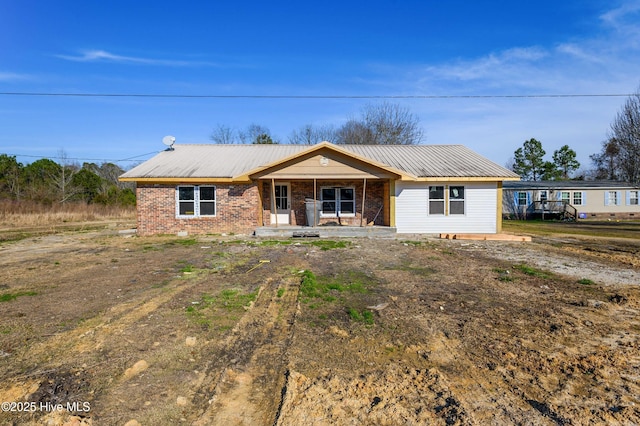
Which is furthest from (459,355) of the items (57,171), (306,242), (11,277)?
(57,171)

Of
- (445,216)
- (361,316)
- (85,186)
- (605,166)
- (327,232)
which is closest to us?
(361,316)

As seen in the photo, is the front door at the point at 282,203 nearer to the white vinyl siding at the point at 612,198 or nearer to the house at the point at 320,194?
the house at the point at 320,194

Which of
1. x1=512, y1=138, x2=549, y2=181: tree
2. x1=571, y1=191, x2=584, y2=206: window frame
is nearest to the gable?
x1=571, y1=191, x2=584, y2=206: window frame

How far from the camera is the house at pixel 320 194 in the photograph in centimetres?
1630

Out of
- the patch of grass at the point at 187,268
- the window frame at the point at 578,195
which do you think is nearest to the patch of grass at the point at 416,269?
the patch of grass at the point at 187,268

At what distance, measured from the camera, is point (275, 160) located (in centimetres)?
1684

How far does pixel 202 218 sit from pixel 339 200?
A: 254 inches

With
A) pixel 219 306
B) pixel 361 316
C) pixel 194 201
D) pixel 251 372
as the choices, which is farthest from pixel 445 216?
pixel 251 372

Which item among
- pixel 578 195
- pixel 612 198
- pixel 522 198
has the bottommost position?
pixel 612 198

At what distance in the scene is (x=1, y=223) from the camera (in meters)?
22.5

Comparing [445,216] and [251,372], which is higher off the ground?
[445,216]

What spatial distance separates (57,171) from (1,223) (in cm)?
1700

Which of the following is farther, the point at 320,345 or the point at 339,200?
the point at 339,200

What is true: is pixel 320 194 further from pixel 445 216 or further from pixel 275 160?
pixel 445 216
